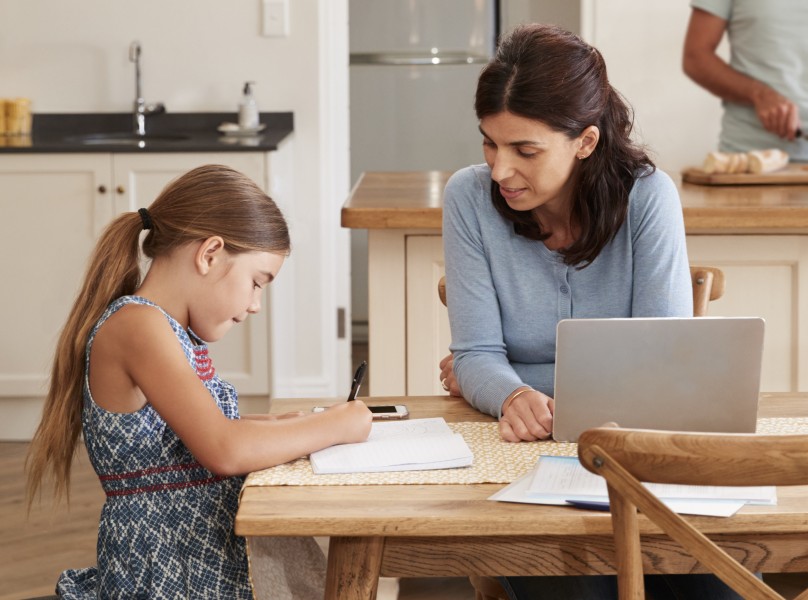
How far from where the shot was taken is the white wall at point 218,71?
4.06 meters

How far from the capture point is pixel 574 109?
1.71 meters

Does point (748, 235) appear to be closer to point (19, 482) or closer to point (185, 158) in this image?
point (185, 158)

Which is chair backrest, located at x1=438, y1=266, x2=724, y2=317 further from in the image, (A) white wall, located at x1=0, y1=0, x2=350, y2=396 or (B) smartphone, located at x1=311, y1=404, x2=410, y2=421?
(A) white wall, located at x1=0, y1=0, x2=350, y2=396

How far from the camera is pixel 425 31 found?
5156 mm

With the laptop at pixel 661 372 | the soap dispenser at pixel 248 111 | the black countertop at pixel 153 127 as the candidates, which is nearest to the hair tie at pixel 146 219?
the laptop at pixel 661 372

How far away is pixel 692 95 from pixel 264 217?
3089mm

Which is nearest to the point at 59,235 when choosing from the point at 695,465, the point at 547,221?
the point at 547,221

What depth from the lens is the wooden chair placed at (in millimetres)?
1013

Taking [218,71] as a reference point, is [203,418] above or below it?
below

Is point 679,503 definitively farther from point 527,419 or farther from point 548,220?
point 548,220

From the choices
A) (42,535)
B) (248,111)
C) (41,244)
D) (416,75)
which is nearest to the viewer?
(42,535)

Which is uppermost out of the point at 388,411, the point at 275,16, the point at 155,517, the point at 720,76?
the point at 275,16

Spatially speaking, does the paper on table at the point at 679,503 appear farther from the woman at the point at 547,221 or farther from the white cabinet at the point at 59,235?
the white cabinet at the point at 59,235

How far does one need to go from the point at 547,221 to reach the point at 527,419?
45 cm
